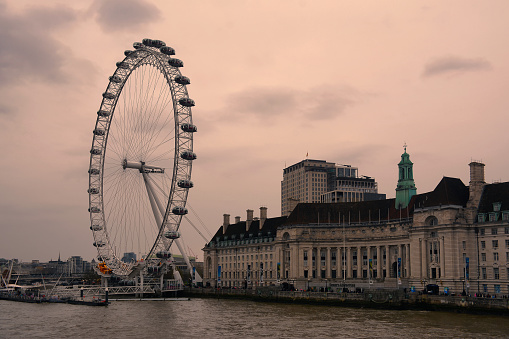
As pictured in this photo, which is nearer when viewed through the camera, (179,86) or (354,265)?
(179,86)

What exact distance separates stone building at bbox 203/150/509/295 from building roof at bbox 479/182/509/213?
0.05 feet

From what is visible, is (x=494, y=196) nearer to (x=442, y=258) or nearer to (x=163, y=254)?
(x=442, y=258)

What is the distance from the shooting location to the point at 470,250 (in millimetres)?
96375

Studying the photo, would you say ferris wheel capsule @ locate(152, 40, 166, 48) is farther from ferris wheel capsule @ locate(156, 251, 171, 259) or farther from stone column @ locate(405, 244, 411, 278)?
stone column @ locate(405, 244, 411, 278)

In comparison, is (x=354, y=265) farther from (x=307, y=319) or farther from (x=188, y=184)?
(x=307, y=319)

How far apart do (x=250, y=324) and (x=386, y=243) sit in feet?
191

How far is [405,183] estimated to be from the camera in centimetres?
12006

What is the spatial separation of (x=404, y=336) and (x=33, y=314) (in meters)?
52.5

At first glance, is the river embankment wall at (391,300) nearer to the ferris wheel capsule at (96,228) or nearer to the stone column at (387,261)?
the stone column at (387,261)

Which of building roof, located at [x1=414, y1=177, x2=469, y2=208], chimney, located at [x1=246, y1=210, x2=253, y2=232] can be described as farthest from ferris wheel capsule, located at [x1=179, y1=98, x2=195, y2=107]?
Answer: chimney, located at [x1=246, y1=210, x2=253, y2=232]

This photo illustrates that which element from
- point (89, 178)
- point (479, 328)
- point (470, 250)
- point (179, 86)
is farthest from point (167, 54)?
point (479, 328)

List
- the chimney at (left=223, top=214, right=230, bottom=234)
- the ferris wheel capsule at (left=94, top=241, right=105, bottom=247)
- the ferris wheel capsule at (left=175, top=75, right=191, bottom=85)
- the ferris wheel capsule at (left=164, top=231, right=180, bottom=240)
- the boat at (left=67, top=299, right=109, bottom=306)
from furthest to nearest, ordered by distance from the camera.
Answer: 1. the chimney at (left=223, top=214, right=230, bottom=234)
2. the ferris wheel capsule at (left=94, top=241, right=105, bottom=247)
3. the ferris wheel capsule at (left=164, top=231, right=180, bottom=240)
4. the ferris wheel capsule at (left=175, top=75, right=191, bottom=85)
5. the boat at (left=67, top=299, right=109, bottom=306)

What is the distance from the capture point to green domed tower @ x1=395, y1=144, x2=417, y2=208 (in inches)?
4679

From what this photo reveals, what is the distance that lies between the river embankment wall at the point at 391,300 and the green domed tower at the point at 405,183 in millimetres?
32826
